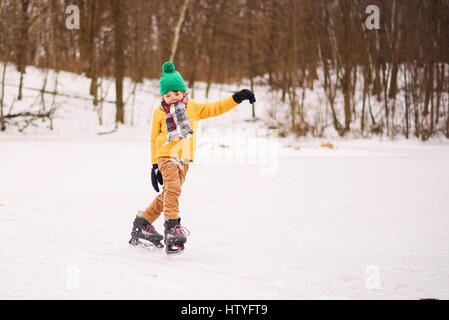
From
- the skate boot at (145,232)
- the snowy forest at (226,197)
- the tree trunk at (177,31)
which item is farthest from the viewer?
the tree trunk at (177,31)

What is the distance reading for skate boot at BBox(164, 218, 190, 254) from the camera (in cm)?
415

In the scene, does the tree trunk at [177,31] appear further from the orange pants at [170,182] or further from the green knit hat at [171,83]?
the orange pants at [170,182]

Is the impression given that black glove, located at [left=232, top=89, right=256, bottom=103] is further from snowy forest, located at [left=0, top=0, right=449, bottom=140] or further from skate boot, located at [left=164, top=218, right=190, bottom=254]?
snowy forest, located at [left=0, top=0, right=449, bottom=140]

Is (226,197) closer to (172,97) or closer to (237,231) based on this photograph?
(237,231)

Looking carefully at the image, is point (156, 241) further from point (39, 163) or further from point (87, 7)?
point (87, 7)

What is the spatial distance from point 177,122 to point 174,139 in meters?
0.15

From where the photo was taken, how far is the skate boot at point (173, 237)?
13.6 ft

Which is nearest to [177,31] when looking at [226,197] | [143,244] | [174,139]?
[226,197]

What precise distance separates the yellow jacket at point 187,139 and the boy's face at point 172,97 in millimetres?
115

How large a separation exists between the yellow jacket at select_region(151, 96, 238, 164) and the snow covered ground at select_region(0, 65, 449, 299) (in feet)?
2.98

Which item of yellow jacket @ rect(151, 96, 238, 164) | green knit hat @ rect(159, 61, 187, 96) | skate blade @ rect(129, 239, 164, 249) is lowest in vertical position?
skate blade @ rect(129, 239, 164, 249)

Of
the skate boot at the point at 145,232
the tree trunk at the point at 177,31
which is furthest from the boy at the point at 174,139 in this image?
the tree trunk at the point at 177,31

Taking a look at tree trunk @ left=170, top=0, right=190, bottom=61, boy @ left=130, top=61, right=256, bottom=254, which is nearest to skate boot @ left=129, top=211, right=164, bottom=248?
boy @ left=130, top=61, right=256, bottom=254
